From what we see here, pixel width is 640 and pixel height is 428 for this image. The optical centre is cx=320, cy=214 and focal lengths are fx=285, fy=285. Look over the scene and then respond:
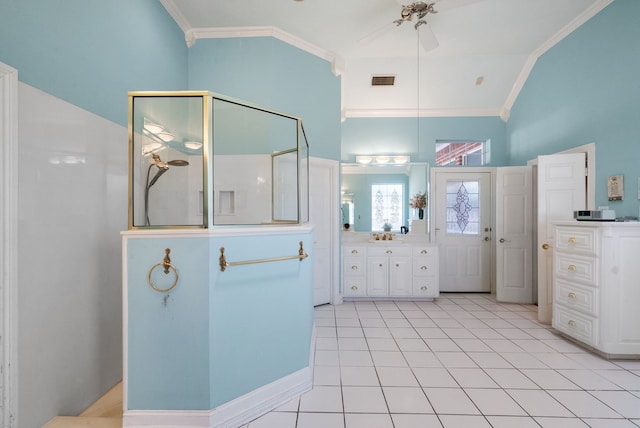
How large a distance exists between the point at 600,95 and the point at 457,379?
126 inches

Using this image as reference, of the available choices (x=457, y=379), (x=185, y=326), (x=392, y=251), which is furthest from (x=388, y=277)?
(x=185, y=326)

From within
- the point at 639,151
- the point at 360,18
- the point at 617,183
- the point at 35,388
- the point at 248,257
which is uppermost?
the point at 360,18

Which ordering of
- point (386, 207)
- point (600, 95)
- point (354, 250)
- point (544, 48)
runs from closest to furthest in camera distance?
point (600, 95), point (544, 48), point (354, 250), point (386, 207)

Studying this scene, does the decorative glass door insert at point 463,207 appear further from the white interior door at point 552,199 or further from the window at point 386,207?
the white interior door at point 552,199

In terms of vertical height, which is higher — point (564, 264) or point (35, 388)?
point (564, 264)

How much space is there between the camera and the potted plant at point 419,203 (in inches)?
178

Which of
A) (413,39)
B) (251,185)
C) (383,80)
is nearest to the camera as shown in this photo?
(251,185)

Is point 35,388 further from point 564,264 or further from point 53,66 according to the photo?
point 564,264

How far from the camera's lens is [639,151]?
2.55 meters

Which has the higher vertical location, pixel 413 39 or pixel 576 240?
pixel 413 39

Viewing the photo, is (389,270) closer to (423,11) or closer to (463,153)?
(463,153)

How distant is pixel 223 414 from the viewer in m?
1.62

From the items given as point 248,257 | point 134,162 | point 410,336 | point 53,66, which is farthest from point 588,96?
point 53,66

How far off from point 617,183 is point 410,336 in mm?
2497
